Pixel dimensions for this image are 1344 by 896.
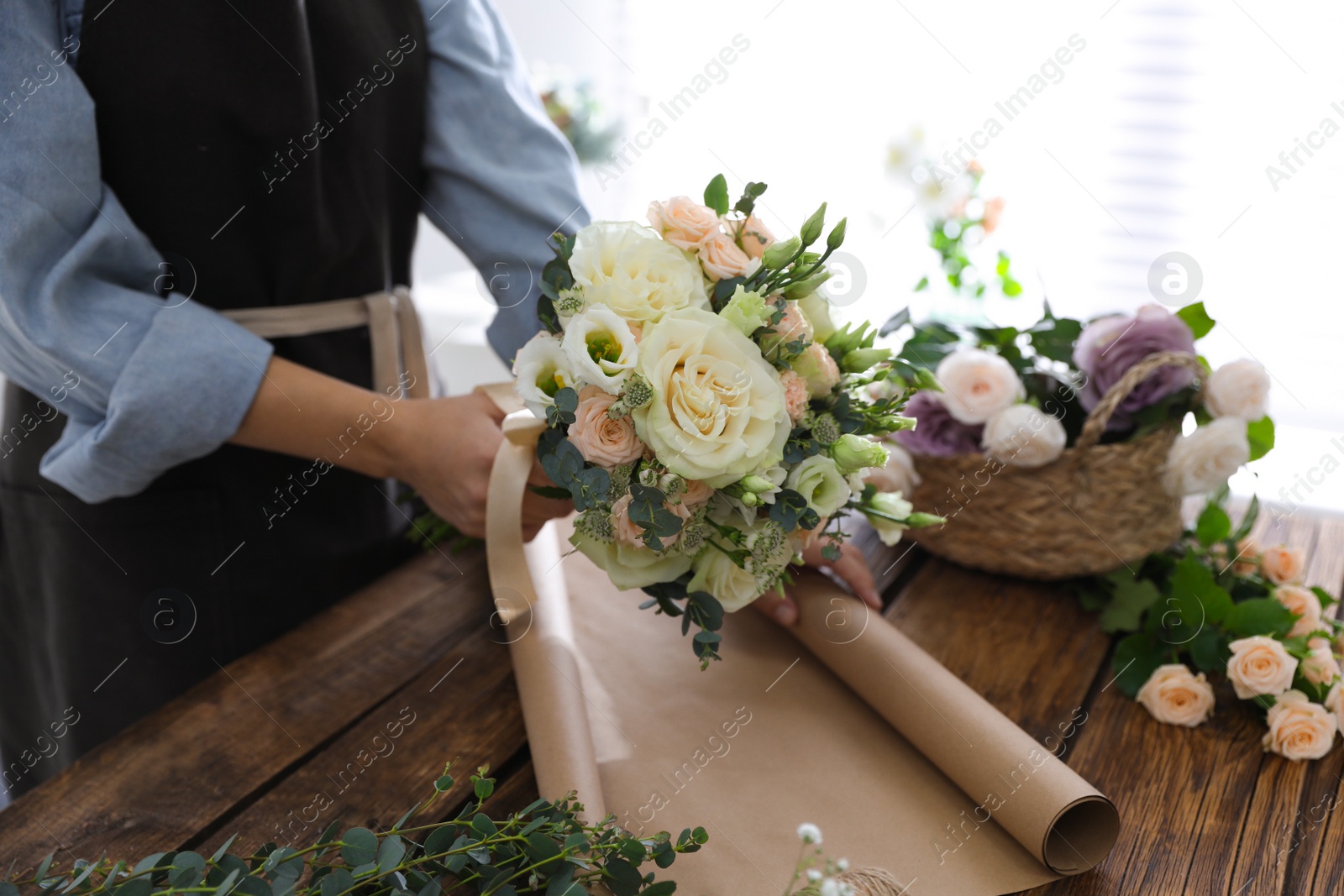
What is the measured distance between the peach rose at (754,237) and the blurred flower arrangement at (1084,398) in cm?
27

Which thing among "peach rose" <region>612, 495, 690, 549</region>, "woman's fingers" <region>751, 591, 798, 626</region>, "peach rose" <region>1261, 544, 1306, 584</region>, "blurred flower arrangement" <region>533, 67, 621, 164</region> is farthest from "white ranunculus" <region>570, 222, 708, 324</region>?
"blurred flower arrangement" <region>533, 67, 621, 164</region>

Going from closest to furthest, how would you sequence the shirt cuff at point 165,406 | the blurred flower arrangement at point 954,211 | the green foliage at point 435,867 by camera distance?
the green foliage at point 435,867, the shirt cuff at point 165,406, the blurred flower arrangement at point 954,211

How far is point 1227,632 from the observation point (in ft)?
2.76

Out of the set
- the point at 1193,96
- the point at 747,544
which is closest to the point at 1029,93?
the point at 1193,96

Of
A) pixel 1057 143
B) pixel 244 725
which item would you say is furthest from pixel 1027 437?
pixel 1057 143

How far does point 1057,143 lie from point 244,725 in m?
2.01

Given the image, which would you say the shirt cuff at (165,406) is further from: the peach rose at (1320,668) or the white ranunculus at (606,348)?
the peach rose at (1320,668)

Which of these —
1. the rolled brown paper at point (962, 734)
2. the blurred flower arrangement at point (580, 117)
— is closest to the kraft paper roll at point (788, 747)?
the rolled brown paper at point (962, 734)

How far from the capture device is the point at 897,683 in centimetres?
75

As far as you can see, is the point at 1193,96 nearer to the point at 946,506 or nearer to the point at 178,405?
the point at 946,506

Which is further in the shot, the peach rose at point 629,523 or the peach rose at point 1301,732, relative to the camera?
the peach rose at point 1301,732

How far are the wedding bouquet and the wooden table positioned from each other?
0.24 m

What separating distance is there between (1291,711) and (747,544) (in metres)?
0.50

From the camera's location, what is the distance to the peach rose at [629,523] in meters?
0.65
